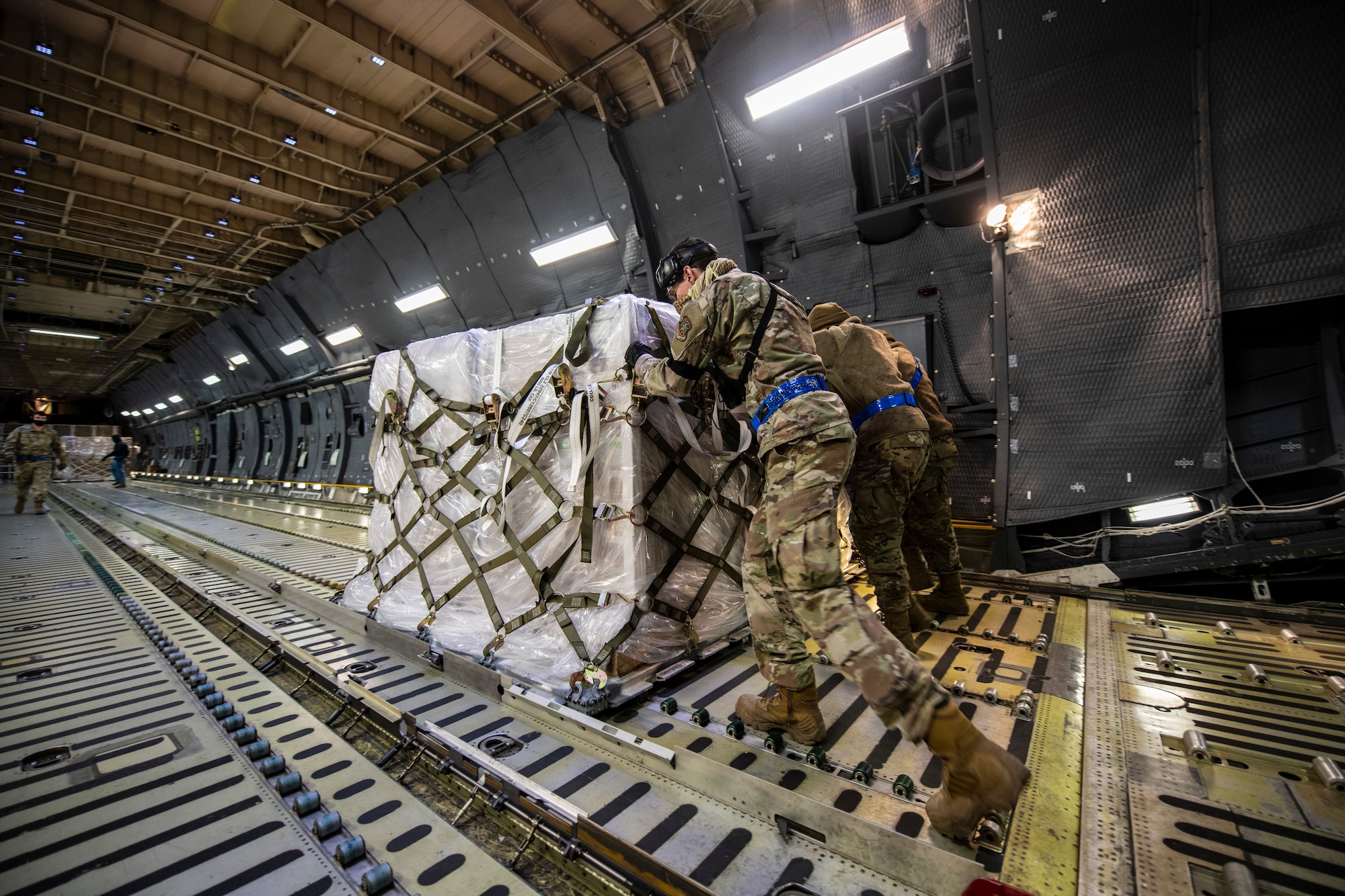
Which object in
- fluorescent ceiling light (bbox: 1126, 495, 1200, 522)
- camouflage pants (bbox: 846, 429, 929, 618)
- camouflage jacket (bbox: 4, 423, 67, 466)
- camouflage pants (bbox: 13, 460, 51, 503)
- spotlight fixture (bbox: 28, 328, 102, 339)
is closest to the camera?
camouflage pants (bbox: 846, 429, 929, 618)

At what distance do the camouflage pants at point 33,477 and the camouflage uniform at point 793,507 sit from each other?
55.4 feet

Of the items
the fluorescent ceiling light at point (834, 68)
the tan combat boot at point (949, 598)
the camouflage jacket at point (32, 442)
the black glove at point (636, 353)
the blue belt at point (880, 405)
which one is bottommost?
the tan combat boot at point (949, 598)

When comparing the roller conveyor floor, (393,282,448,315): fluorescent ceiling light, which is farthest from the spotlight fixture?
the roller conveyor floor

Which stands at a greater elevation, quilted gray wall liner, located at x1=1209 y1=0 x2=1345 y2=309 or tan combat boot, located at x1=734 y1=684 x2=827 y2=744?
quilted gray wall liner, located at x1=1209 y1=0 x2=1345 y2=309

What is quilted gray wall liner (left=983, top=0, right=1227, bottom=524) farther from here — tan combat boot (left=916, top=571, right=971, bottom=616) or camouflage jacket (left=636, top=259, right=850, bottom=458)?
camouflage jacket (left=636, top=259, right=850, bottom=458)

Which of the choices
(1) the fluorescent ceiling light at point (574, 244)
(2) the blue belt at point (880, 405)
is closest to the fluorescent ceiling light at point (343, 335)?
(1) the fluorescent ceiling light at point (574, 244)

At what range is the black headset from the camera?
8.06ft

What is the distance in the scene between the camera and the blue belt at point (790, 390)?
80.4 inches

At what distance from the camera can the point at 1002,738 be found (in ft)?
6.46

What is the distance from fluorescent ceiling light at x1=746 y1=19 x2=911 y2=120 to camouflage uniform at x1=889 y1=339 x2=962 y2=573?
327cm

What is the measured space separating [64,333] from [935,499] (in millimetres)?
28214

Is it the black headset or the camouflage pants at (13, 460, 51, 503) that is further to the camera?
the camouflage pants at (13, 460, 51, 503)

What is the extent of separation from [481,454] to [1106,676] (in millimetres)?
3542

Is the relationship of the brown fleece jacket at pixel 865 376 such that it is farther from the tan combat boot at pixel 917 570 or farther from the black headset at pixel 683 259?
the tan combat boot at pixel 917 570
